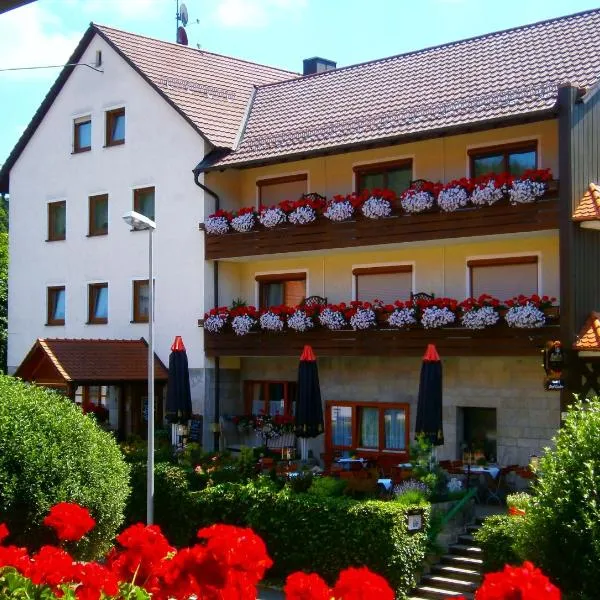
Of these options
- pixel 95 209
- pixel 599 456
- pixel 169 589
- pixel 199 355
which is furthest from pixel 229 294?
pixel 169 589

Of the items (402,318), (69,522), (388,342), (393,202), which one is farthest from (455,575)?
(69,522)

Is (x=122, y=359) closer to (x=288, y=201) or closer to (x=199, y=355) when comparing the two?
(x=199, y=355)

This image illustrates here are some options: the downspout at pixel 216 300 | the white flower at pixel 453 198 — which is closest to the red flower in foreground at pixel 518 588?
the white flower at pixel 453 198

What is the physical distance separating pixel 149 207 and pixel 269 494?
37.9 ft

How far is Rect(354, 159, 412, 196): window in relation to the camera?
25.0 metres

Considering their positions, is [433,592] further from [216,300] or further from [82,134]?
[82,134]

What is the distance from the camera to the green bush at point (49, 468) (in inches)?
649

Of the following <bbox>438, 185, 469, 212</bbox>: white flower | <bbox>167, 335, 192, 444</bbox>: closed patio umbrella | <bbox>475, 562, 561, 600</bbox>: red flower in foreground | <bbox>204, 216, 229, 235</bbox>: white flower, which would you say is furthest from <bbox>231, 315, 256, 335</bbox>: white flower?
<bbox>475, 562, 561, 600</bbox>: red flower in foreground

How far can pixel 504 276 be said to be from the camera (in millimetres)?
23078

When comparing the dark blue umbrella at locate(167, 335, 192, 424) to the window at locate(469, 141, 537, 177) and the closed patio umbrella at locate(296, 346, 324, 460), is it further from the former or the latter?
the window at locate(469, 141, 537, 177)

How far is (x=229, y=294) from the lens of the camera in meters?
28.0

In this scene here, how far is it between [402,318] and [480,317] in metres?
2.01

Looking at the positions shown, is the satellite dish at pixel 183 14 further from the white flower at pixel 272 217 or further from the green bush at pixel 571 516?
the green bush at pixel 571 516

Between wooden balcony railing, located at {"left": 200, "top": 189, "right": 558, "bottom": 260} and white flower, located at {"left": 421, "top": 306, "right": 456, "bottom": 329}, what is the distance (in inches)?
61.1
